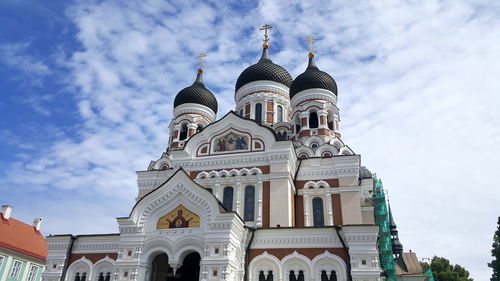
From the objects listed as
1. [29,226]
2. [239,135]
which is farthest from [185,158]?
[29,226]

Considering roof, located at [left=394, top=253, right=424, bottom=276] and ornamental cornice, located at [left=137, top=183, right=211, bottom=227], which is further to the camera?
roof, located at [left=394, top=253, right=424, bottom=276]

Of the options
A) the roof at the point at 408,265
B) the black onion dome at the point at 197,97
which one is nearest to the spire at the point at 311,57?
the black onion dome at the point at 197,97

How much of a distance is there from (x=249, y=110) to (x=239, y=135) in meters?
5.75

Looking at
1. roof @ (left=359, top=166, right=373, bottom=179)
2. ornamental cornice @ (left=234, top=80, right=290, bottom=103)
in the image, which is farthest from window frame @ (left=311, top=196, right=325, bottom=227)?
ornamental cornice @ (left=234, top=80, right=290, bottom=103)

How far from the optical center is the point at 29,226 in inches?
1029

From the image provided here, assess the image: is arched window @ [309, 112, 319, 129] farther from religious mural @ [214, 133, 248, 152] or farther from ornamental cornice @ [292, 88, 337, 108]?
religious mural @ [214, 133, 248, 152]

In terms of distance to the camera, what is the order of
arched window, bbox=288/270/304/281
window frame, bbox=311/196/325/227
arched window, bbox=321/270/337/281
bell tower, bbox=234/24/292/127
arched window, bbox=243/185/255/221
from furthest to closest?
1. bell tower, bbox=234/24/292/127
2. window frame, bbox=311/196/325/227
3. arched window, bbox=243/185/255/221
4. arched window, bbox=288/270/304/281
5. arched window, bbox=321/270/337/281

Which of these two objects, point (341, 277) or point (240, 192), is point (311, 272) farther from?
point (240, 192)

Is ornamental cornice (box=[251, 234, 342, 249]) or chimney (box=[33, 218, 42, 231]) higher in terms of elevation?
chimney (box=[33, 218, 42, 231])

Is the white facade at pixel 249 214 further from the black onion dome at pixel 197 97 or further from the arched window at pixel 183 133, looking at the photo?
the black onion dome at pixel 197 97

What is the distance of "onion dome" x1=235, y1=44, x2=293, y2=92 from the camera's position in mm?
23812

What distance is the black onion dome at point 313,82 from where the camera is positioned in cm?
2197

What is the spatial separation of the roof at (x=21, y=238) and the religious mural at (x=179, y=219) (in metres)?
13.2

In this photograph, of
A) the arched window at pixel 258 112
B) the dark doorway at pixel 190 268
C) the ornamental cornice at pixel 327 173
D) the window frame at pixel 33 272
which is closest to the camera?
the dark doorway at pixel 190 268
